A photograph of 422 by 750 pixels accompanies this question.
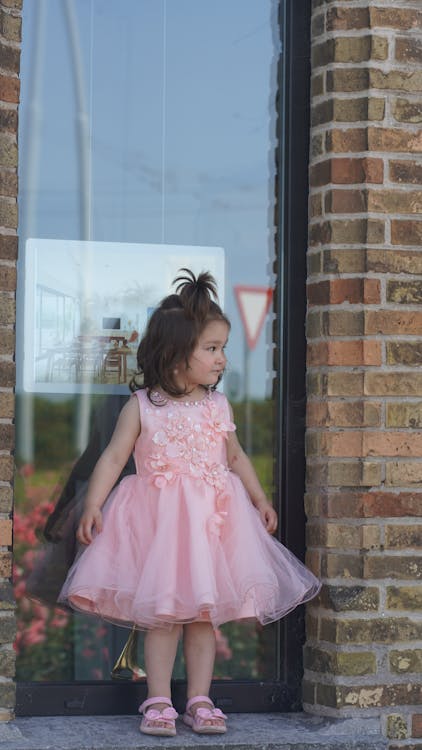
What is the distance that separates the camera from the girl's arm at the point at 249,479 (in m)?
4.27

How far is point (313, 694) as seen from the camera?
14.1 feet

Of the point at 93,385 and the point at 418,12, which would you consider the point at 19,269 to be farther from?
the point at 418,12

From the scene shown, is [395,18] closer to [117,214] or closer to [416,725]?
[117,214]

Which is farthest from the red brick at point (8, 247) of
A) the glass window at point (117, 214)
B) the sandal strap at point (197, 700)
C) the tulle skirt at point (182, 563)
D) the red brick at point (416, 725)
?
the red brick at point (416, 725)

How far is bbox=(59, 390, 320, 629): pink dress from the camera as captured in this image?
393cm

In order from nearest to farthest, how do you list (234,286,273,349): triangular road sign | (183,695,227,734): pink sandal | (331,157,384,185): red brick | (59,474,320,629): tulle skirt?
(59,474,320,629): tulle skirt → (183,695,227,734): pink sandal → (331,157,384,185): red brick → (234,286,273,349): triangular road sign

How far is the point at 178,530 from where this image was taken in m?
4.02

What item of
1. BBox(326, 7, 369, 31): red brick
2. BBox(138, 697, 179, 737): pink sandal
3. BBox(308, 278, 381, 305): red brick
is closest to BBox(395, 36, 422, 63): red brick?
BBox(326, 7, 369, 31): red brick

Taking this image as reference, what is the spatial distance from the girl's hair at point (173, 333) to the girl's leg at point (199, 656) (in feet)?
2.44

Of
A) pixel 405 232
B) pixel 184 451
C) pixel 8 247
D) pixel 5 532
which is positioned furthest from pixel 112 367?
pixel 405 232

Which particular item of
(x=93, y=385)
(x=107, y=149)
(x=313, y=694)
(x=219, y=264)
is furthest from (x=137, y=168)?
(x=313, y=694)

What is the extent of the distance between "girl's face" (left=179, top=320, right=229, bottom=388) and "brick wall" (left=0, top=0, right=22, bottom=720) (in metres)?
0.55

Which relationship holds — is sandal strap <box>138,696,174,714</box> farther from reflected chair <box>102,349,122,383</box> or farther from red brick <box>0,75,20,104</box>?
red brick <box>0,75,20,104</box>

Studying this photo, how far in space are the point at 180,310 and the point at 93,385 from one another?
45cm
